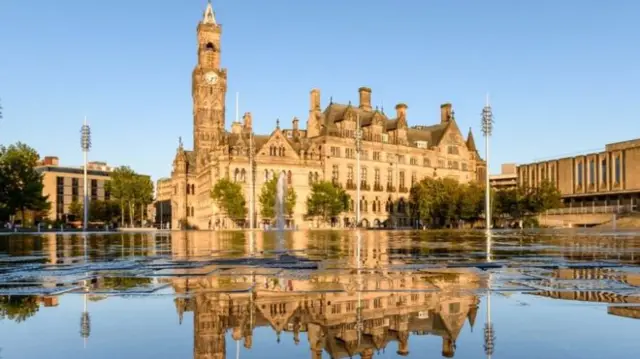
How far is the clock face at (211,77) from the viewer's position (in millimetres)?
108125

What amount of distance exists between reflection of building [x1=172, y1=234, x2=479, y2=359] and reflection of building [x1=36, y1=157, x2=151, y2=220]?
15438 centimetres

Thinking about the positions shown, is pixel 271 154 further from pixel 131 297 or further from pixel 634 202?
pixel 131 297

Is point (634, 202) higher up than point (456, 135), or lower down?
lower down

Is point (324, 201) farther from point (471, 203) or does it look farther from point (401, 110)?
point (401, 110)

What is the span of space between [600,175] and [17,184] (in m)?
78.2

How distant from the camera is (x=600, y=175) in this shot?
91562 mm

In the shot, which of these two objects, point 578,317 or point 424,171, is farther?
point 424,171

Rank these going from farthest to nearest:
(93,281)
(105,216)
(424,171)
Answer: (105,216)
(424,171)
(93,281)

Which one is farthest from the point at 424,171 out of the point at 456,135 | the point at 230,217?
the point at 230,217

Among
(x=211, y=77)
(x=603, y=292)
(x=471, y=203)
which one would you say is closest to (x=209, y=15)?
(x=211, y=77)

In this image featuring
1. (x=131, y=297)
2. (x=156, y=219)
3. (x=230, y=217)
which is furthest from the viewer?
(x=156, y=219)

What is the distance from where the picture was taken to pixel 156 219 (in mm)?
179000

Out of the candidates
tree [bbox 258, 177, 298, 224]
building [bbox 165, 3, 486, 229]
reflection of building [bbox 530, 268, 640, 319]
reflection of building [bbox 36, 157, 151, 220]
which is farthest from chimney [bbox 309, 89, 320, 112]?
reflection of building [bbox 530, 268, 640, 319]

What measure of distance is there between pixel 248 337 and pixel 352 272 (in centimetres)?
520
